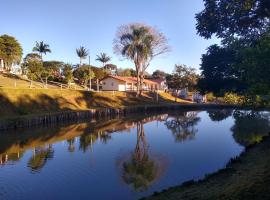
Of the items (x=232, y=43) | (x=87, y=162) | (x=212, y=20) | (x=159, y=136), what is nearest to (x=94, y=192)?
(x=87, y=162)

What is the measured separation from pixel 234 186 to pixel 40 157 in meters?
17.3

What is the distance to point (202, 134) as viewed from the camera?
3706cm

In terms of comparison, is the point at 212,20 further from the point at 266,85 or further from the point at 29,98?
Answer: the point at 29,98

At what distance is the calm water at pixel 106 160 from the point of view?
660 inches

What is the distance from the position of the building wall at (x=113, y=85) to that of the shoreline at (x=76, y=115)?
2099cm

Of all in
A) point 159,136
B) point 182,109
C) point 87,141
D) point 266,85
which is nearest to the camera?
point 266,85

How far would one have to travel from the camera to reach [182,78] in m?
94.2

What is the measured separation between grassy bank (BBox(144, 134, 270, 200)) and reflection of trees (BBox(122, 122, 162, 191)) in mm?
3294

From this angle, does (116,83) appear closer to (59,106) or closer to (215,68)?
(59,106)

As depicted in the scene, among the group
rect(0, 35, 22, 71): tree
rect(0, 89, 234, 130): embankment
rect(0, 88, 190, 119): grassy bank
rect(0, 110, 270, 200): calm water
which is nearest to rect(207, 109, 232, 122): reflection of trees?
rect(0, 89, 234, 130): embankment

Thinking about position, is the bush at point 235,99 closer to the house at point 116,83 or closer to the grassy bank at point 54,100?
the grassy bank at point 54,100

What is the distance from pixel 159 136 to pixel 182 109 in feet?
129

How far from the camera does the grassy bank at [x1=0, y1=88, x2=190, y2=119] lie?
147 feet

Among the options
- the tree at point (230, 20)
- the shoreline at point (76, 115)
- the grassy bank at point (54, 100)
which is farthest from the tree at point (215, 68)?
the grassy bank at point (54, 100)
